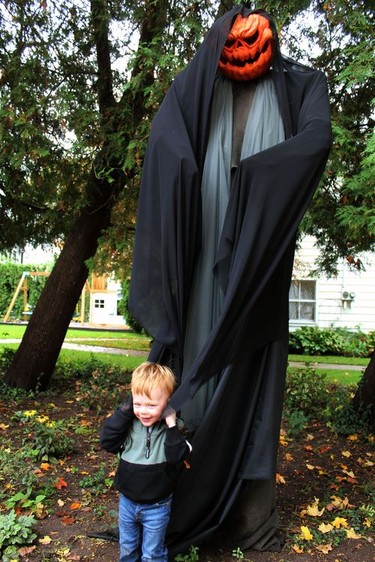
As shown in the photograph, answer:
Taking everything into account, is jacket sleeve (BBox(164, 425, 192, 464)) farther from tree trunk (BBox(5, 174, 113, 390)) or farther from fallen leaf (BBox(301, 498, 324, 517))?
tree trunk (BBox(5, 174, 113, 390))

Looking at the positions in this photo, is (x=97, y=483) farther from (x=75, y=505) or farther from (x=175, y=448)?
(x=175, y=448)

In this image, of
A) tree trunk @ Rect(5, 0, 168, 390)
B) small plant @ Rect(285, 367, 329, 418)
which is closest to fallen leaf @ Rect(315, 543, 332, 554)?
small plant @ Rect(285, 367, 329, 418)

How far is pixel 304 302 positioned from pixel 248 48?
16.0m

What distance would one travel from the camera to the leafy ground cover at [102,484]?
10.4 ft

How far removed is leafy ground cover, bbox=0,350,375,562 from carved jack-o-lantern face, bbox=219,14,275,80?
8.17 ft

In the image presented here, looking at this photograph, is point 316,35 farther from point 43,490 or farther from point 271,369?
point 43,490

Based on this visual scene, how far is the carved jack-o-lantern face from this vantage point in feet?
9.25

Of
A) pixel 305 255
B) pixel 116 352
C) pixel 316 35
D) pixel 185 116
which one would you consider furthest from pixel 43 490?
pixel 305 255

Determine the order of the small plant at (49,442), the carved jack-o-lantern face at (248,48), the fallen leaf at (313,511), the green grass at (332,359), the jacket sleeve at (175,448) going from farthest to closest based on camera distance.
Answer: the green grass at (332,359), the small plant at (49,442), the fallen leaf at (313,511), the carved jack-o-lantern face at (248,48), the jacket sleeve at (175,448)

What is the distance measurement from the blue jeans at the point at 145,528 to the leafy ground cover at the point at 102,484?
34 cm

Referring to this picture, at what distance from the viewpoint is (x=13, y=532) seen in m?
3.16

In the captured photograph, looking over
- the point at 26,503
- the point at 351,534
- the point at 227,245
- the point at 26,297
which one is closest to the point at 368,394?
the point at 351,534

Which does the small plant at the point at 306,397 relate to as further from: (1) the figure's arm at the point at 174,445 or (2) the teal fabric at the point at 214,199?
(1) the figure's arm at the point at 174,445

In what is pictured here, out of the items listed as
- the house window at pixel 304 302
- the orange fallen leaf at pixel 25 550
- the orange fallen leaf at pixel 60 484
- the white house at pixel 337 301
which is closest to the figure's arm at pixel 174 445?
the orange fallen leaf at pixel 25 550
